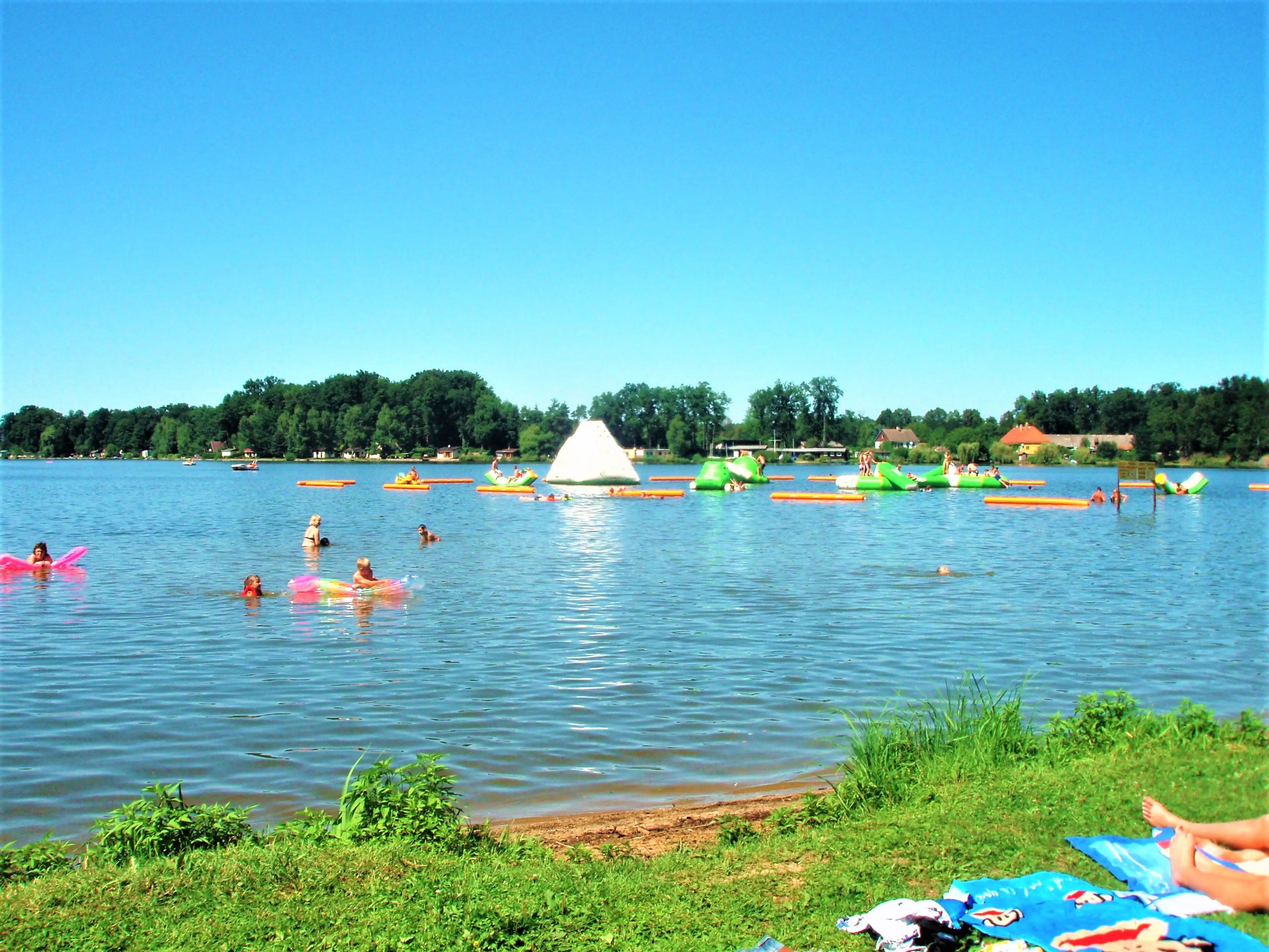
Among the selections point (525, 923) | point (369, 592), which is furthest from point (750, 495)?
point (525, 923)

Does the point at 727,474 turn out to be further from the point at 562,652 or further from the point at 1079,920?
the point at 1079,920

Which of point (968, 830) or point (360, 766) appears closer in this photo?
point (968, 830)

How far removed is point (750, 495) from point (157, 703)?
4254 centimetres

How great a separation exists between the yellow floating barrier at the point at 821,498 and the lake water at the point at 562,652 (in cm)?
1664

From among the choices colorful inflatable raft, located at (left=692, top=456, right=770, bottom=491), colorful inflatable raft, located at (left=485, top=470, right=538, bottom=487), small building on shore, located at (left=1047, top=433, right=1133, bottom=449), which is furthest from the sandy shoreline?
small building on shore, located at (left=1047, top=433, right=1133, bottom=449)

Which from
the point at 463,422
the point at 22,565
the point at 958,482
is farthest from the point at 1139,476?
the point at 463,422

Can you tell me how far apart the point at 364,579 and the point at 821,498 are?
31488mm

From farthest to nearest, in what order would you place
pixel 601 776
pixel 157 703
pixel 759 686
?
pixel 759 686
pixel 157 703
pixel 601 776

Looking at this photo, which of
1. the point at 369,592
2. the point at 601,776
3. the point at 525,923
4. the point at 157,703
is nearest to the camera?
the point at 525,923

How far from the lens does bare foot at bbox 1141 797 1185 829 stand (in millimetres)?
4953

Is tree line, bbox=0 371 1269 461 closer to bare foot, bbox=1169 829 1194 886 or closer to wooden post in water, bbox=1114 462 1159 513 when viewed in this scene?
wooden post in water, bbox=1114 462 1159 513

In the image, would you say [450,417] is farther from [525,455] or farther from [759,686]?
[759,686]

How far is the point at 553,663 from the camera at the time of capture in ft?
37.3

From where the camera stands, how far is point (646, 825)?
6.18 meters
